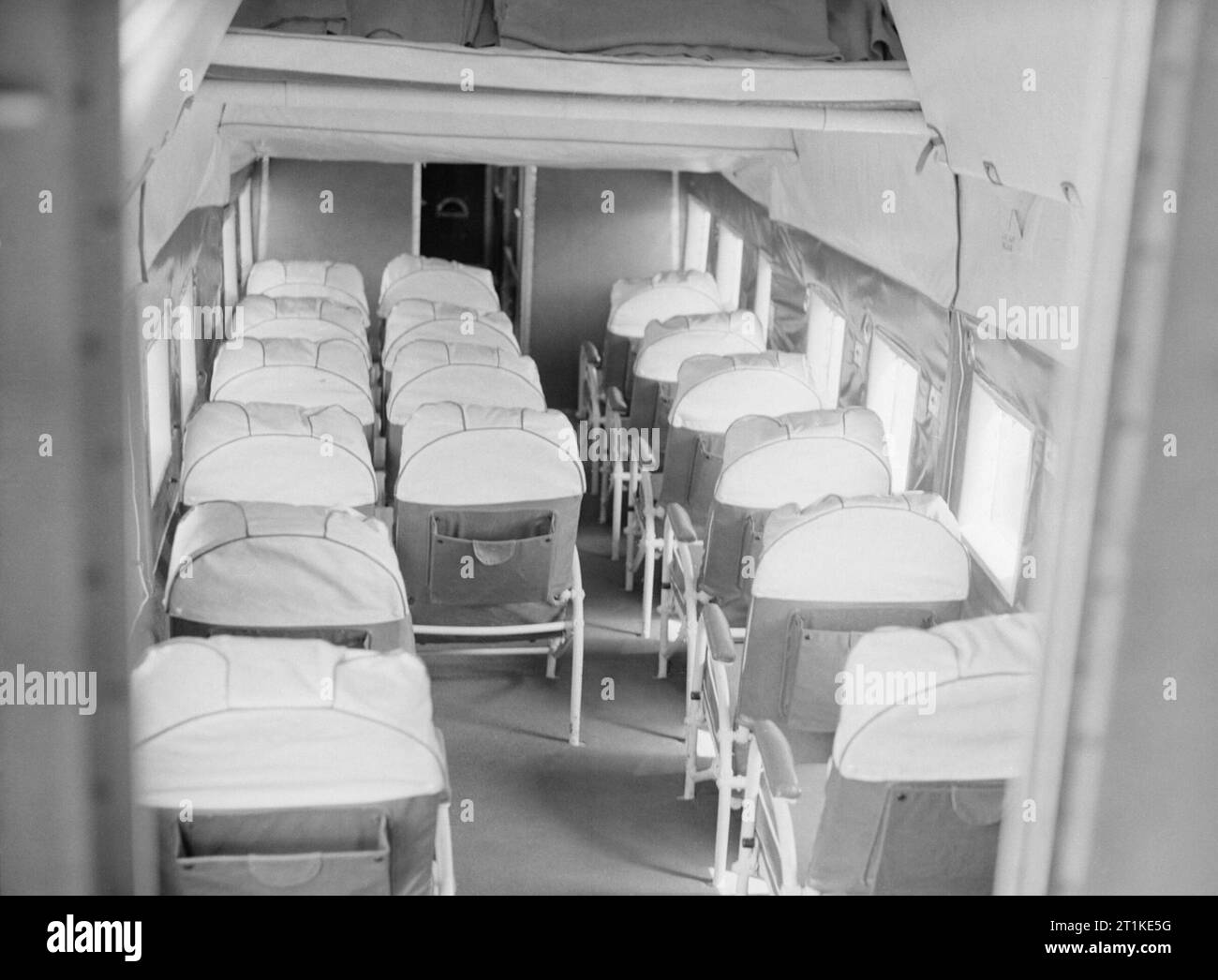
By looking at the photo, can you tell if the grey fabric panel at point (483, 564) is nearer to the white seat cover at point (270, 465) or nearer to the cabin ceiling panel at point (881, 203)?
the white seat cover at point (270, 465)

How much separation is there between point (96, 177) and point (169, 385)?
566 cm

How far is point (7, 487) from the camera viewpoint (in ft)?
3.82

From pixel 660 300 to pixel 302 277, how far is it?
9.76ft

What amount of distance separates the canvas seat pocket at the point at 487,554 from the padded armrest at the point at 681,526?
0.64 meters

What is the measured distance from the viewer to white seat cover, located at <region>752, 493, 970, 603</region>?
3.96 meters

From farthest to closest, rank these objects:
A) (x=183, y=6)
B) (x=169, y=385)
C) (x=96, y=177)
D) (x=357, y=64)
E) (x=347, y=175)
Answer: (x=347, y=175)
(x=169, y=385)
(x=357, y=64)
(x=183, y=6)
(x=96, y=177)

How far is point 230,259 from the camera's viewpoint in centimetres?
1073

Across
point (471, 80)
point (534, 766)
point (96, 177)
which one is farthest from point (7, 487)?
point (534, 766)

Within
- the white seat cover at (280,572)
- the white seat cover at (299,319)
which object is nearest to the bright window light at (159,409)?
the white seat cover at (299,319)

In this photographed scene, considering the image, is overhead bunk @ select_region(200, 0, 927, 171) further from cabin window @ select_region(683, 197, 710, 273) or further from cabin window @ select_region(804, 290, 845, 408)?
cabin window @ select_region(683, 197, 710, 273)

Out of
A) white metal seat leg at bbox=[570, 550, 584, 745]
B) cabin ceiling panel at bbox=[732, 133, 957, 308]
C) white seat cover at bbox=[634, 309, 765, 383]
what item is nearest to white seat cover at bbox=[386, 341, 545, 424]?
white seat cover at bbox=[634, 309, 765, 383]

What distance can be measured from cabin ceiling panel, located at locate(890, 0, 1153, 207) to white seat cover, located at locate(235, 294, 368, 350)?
191 inches
